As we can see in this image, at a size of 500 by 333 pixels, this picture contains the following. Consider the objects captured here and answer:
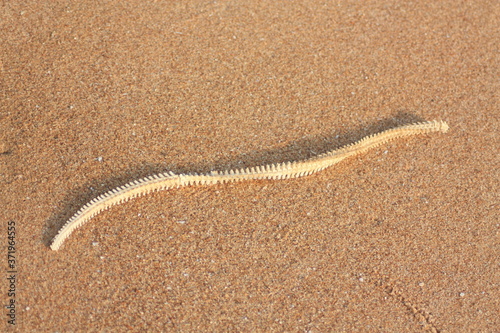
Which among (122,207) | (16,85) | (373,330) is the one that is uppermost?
(16,85)

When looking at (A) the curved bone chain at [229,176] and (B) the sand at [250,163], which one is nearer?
(B) the sand at [250,163]

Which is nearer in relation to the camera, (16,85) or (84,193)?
(84,193)

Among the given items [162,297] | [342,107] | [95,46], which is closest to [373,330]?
[162,297]

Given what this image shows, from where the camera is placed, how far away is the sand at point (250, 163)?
4.21 m

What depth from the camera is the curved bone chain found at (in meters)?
4.44

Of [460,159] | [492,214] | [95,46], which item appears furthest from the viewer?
[95,46]

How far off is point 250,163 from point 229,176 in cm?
36

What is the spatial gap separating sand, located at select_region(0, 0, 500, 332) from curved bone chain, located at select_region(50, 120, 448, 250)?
104mm

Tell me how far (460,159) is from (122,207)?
3.45 m

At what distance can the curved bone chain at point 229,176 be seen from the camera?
4.44 meters

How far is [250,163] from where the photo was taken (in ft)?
16.9

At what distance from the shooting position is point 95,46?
5.94 metres

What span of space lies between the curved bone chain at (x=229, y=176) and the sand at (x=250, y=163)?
104 millimetres

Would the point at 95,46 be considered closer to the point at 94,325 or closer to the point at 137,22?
the point at 137,22
